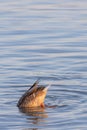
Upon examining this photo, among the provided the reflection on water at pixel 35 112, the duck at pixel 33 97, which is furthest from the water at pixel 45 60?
the duck at pixel 33 97

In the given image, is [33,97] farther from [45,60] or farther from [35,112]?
[45,60]

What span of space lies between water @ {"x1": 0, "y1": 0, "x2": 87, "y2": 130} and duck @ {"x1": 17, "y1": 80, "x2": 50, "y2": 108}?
177 millimetres

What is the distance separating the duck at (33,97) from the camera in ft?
43.9

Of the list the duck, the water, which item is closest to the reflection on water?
the water

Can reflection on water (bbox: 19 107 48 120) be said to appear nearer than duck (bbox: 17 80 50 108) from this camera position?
Yes

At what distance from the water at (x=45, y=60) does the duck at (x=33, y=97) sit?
0.18 metres

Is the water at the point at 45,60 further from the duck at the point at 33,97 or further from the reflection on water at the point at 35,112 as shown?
the duck at the point at 33,97

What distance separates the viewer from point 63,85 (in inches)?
570

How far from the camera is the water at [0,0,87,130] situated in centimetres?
1243

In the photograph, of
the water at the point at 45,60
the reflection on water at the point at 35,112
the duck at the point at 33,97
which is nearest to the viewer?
the water at the point at 45,60

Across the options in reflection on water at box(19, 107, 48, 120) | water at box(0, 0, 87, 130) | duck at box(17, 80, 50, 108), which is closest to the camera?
water at box(0, 0, 87, 130)

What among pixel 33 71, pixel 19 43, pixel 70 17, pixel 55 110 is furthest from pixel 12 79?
pixel 70 17

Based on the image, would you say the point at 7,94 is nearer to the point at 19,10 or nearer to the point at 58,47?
the point at 58,47

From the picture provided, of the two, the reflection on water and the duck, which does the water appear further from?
the duck
